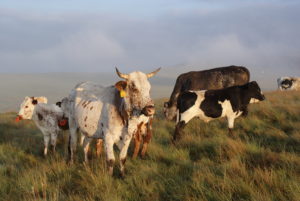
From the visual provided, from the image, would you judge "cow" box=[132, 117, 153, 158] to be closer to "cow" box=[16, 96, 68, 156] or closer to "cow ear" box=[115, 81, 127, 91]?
"cow ear" box=[115, 81, 127, 91]

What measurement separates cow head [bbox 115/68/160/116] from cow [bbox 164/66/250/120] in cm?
628

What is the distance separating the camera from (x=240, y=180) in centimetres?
451

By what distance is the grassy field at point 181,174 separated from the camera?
14.3 feet

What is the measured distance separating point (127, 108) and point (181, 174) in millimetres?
1567

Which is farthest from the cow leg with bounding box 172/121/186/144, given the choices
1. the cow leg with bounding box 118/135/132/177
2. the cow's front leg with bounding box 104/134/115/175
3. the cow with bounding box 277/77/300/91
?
the cow with bounding box 277/77/300/91

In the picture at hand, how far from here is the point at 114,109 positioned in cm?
548

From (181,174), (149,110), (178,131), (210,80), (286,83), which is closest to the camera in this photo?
(149,110)

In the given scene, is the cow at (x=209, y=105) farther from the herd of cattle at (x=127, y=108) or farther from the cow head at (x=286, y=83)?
the cow head at (x=286, y=83)

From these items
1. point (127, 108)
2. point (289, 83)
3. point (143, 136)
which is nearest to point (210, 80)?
point (143, 136)

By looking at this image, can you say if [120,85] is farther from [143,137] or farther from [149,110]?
[143,137]

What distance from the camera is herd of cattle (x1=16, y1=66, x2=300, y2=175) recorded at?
5.05 metres

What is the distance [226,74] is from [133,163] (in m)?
6.22

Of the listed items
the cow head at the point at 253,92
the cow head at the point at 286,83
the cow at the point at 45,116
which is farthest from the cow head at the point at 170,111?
the cow head at the point at 286,83

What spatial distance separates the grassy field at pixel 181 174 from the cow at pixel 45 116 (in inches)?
26.2
